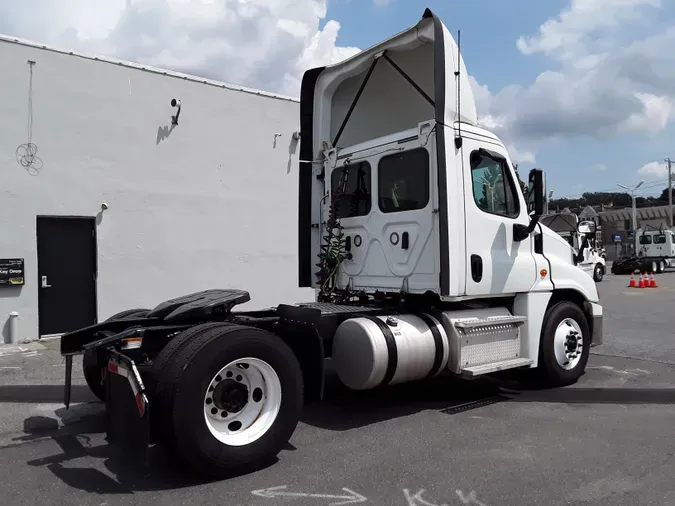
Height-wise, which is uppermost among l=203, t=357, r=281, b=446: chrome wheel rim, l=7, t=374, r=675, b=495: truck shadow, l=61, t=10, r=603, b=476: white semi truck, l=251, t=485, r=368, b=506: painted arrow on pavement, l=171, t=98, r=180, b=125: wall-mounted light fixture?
l=171, t=98, r=180, b=125: wall-mounted light fixture

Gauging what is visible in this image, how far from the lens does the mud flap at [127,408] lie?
155 inches

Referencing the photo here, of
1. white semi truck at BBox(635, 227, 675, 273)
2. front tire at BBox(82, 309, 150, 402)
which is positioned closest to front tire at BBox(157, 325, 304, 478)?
front tire at BBox(82, 309, 150, 402)

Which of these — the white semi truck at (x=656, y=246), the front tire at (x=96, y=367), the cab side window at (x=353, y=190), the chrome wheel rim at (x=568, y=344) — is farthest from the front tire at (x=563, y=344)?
the white semi truck at (x=656, y=246)

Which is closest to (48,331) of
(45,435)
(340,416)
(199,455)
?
(45,435)

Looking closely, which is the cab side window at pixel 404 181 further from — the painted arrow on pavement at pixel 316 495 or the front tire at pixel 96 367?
the painted arrow on pavement at pixel 316 495

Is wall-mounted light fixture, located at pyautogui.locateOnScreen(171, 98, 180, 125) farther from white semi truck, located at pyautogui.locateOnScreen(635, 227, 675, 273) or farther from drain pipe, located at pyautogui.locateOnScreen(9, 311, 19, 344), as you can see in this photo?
white semi truck, located at pyautogui.locateOnScreen(635, 227, 675, 273)

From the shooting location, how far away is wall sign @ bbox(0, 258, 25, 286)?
10.0 m

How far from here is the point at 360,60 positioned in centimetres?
704

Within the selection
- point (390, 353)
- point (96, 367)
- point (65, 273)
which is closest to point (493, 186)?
point (390, 353)

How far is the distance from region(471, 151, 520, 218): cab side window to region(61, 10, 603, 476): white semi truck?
2cm

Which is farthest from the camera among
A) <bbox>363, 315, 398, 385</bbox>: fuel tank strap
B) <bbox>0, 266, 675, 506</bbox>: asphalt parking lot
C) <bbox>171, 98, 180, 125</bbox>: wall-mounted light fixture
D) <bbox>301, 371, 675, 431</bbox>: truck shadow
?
<bbox>171, 98, 180, 125</bbox>: wall-mounted light fixture

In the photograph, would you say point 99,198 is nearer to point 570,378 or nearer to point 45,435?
point 45,435

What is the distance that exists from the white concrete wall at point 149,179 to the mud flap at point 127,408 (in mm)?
6818

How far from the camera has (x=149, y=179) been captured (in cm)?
1148
